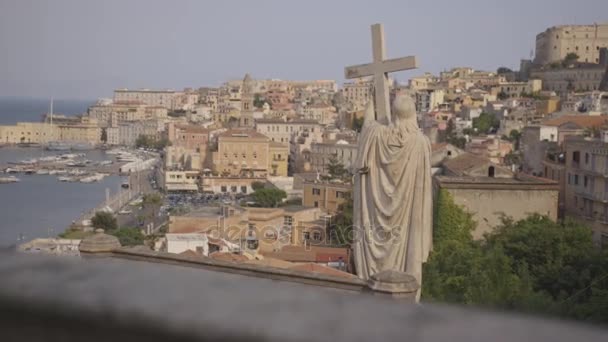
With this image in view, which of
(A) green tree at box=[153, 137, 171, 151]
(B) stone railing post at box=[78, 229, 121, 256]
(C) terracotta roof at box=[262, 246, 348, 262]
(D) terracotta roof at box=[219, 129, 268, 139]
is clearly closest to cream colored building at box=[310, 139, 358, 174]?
(D) terracotta roof at box=[219, 129, 268, 139]

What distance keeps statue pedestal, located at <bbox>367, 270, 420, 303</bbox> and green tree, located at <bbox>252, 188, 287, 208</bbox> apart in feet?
86.4

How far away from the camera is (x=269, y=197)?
31219 millimetres

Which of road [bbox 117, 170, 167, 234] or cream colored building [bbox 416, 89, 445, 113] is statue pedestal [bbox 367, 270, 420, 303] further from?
cream colored building [bbox 416, 89, 445, 113]

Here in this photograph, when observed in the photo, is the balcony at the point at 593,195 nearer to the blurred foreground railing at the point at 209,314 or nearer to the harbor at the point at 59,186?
the harbor at the point at 59,186

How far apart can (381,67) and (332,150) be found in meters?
34.9

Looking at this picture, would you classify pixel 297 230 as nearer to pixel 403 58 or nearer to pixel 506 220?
pixel 506 220

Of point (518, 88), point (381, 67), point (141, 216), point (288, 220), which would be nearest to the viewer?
point (381, 67)

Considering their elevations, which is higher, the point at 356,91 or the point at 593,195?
the point at 356,91

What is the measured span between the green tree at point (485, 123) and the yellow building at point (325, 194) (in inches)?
640

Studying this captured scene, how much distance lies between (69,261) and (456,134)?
131 ft

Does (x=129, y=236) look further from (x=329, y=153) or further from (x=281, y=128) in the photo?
(x=281, y=128)

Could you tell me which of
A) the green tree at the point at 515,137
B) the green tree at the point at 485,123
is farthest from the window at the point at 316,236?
the green tree at the point at 485,123

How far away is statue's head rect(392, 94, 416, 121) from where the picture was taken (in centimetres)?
575

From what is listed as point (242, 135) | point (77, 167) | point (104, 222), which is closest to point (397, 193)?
point (104, 222)
